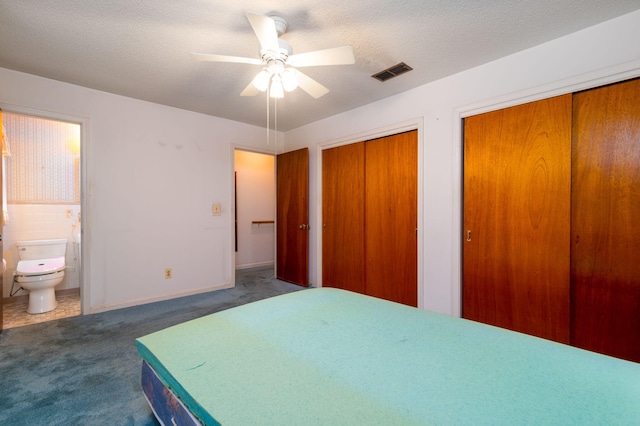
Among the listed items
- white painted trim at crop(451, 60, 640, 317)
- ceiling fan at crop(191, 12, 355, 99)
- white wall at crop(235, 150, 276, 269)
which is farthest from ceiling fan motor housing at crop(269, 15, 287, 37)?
white wall at crop(235, 150, 276, 269)

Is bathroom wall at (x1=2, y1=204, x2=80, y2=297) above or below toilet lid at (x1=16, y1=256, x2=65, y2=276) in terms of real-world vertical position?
above

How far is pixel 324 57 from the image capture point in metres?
1.72

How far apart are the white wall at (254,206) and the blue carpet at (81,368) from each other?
6.82 ft

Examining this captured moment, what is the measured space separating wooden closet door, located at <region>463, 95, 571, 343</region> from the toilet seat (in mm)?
4335

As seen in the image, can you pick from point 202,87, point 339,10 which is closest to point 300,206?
point 202,87

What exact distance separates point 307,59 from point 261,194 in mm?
3868

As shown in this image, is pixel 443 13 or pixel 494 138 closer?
pixel 443 13

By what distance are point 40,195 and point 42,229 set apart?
17.2 inches

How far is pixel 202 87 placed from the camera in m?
2.82

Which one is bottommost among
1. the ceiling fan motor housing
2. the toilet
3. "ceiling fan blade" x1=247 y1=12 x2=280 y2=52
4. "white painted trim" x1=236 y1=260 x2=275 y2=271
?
"white painted trim" x1=236 y1=260 x2=275 y2=271

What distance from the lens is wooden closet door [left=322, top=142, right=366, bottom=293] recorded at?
3422mm

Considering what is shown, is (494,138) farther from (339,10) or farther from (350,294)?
(350,294)

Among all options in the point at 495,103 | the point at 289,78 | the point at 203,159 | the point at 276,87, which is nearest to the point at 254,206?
the point at 203,159

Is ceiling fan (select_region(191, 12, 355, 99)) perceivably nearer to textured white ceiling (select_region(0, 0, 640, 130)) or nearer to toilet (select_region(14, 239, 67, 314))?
textured white ceiling (select_region(0, 0, 640, 130))
